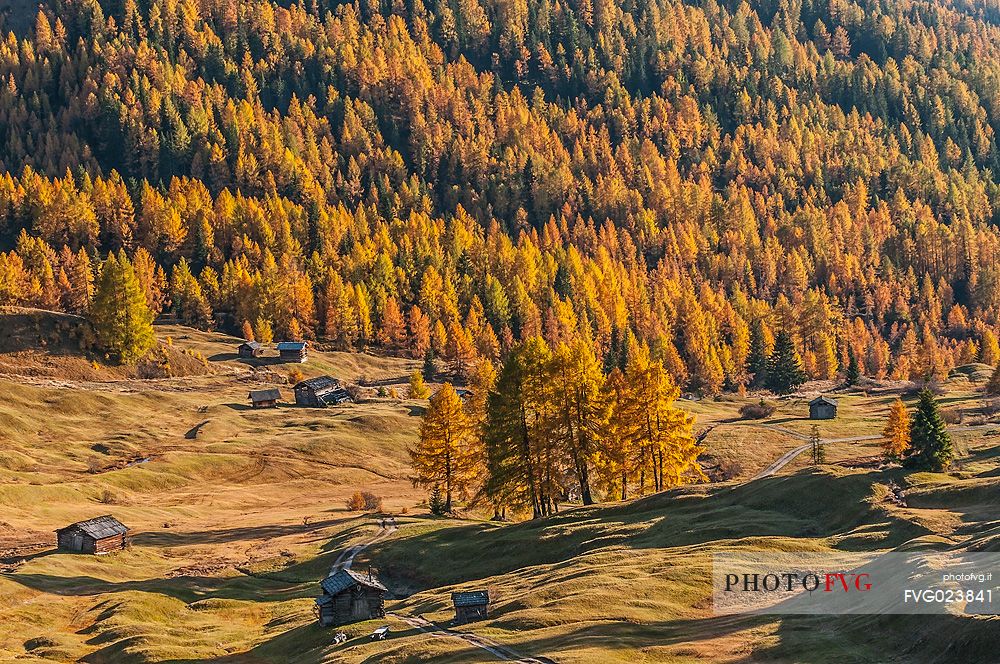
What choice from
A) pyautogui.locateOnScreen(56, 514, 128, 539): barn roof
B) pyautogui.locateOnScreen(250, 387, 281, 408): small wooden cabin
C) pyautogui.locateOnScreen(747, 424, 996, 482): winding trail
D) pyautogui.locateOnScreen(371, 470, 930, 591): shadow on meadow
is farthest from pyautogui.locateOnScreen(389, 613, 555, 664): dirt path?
pyautogui.locateOnScreen(250, 387, 281, 408): small wooden cabin

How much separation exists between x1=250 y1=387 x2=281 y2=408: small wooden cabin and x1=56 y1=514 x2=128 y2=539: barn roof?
68288 millimetres

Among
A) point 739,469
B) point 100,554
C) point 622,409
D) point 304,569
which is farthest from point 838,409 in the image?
point 100,554

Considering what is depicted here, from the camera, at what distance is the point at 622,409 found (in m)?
91.2

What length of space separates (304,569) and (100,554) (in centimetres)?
1962

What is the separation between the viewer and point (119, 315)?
6757 inches

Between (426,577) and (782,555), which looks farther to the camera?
(426,577)

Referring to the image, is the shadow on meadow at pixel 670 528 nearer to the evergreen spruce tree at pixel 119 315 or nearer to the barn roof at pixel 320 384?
the barn roof at pixel 320 384

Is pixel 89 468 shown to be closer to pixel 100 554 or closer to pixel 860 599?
pixel 100 554

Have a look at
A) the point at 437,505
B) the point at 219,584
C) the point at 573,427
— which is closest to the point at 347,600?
the point at 219,584

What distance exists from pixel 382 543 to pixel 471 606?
30.8 m

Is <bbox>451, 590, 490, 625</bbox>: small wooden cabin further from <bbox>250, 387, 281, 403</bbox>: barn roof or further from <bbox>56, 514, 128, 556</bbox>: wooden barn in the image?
<bbox>250, 387, 281, 403</bbox>: barn roof

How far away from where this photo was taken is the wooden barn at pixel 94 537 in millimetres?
93125

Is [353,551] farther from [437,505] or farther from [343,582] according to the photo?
[343,582]

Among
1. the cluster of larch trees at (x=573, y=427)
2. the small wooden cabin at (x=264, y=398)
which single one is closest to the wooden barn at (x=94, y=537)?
the cluster of larch trees at (x=573, y=427)
